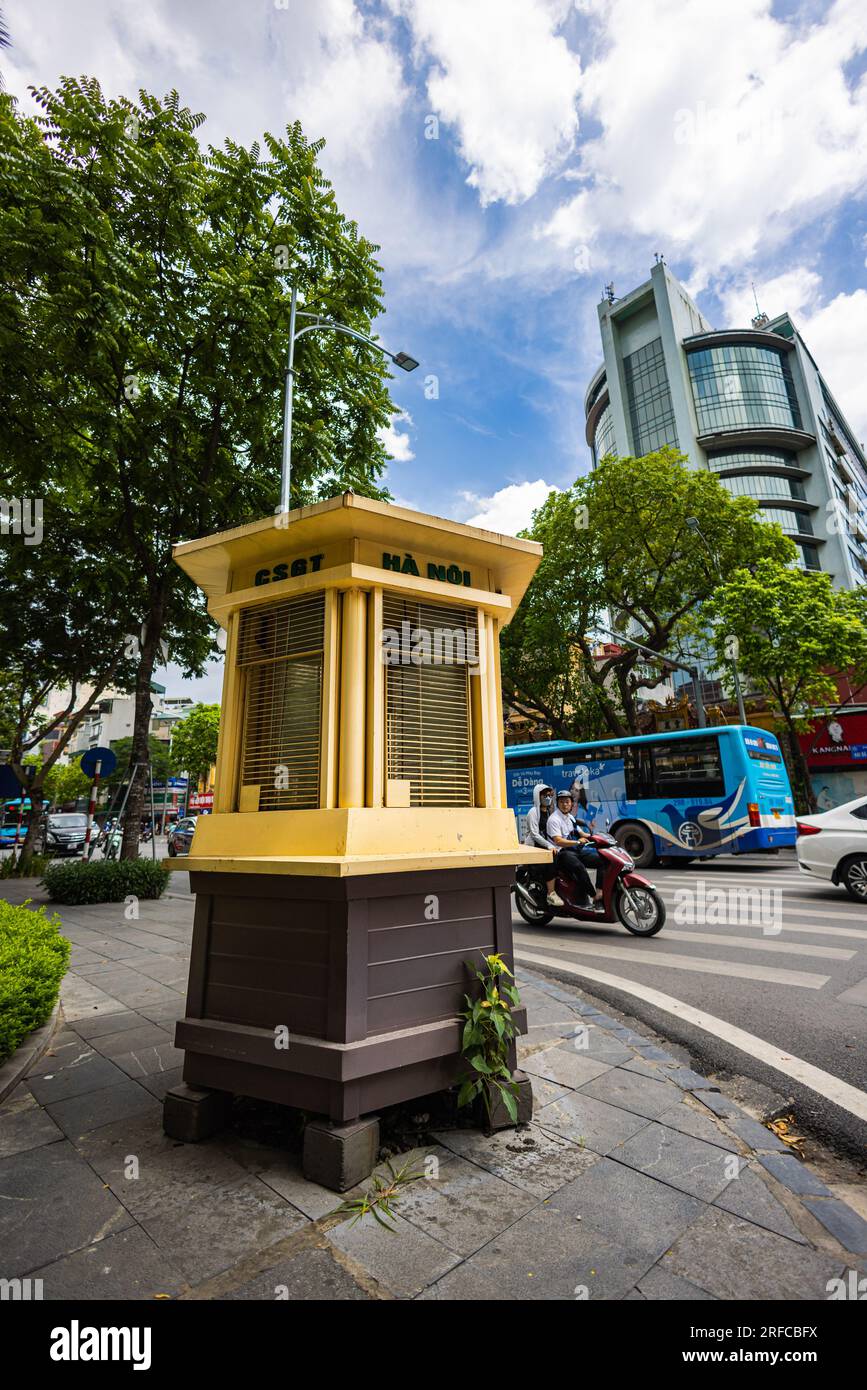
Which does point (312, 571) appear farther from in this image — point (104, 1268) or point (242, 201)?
point (242, 201)

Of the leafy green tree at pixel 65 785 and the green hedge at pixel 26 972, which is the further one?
the leafy green tree at pixel 65 785

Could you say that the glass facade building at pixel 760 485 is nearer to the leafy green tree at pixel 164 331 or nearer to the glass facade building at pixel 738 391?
the glass facade building at pixel 738 391

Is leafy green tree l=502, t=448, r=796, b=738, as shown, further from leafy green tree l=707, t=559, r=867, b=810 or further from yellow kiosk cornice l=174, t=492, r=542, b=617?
yellow kiosk cornice l=174, t=492, r=542, b=617

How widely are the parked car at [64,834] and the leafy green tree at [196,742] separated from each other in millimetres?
15319

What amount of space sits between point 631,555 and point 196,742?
34615mm

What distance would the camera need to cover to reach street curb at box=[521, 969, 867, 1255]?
2.28 m

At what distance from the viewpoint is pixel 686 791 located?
14.2m

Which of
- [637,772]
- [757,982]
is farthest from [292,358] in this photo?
[637,772]

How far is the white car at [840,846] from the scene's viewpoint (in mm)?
8945

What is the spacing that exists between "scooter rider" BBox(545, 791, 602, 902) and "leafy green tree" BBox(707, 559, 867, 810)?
43.4 ft

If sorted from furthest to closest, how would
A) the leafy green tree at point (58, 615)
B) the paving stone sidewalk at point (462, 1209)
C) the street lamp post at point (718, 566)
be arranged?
the street lamp post at point (718, 566), the leafy green tree at point (58, 615), the paving stone sidewalk at point (462, 1209)

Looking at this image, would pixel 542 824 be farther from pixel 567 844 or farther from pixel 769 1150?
pixel 769 1150

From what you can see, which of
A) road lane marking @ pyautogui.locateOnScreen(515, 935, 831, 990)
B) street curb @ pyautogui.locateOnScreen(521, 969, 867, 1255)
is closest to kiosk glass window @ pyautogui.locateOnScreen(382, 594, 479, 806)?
street curb @ pyautogui.locateOnScreen(521, 969, 867, 1255)

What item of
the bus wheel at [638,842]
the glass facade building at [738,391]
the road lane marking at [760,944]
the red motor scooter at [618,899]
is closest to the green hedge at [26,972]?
the red motor scooter at [618,899]
